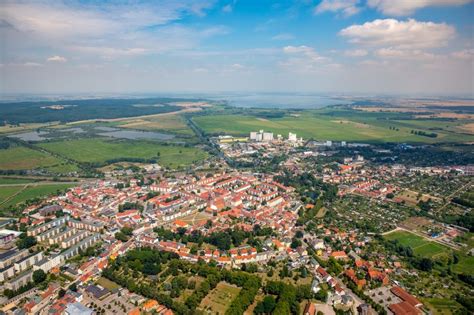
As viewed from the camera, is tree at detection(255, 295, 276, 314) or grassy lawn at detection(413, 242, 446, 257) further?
grassy lawn at detection(413, 242, 446, 257)

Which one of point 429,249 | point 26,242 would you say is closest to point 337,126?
point 429,249

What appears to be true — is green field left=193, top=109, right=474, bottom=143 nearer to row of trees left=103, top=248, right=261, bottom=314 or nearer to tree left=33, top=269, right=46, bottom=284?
row of trees left=103, top=248, right=261, bottom=314

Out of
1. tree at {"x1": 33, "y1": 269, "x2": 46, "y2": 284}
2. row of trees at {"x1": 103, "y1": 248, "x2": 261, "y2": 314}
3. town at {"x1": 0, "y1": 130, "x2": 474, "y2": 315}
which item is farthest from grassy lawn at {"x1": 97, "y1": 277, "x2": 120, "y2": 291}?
tree at {"x1": 33, "y1": 269, "x2": 46, "y2": 284}

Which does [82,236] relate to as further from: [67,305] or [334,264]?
[334,264]

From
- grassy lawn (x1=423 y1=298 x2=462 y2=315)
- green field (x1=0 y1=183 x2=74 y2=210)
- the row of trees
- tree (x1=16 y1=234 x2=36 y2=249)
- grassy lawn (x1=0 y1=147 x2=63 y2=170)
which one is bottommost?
grassy lawn (x1=423 y1=298 x2=462 y2=315)

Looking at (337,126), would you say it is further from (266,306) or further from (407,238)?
(266,306)

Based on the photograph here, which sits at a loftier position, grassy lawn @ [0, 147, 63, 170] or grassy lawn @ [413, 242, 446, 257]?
grassy lawn @ [0, 147, 63, 170]

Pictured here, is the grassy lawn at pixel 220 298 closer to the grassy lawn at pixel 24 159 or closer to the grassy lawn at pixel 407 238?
the grassy lawn at pixel 407 238

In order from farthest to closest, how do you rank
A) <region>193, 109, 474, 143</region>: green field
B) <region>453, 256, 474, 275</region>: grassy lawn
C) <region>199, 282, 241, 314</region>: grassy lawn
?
A: <region>193, 109, 474, 143</region>: green field
<region>453, 256, 474, 275</region>: grassy lawn
<region>199, 282, 241, 314</region>: grassy lawn
